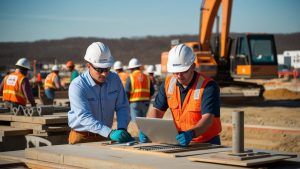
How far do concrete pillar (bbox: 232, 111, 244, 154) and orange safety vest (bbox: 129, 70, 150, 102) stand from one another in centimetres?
926

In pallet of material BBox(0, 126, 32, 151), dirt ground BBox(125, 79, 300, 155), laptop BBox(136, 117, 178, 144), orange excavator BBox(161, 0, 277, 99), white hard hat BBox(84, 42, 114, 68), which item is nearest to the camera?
laptop BBox(136, 117, 178, 144)

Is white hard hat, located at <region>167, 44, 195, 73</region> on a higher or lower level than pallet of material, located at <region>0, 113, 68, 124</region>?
higher

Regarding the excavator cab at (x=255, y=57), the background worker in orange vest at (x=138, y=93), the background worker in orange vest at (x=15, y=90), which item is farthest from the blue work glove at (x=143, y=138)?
the excavator cab at (x=255, y=57)

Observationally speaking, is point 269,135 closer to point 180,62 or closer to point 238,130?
point 180,62

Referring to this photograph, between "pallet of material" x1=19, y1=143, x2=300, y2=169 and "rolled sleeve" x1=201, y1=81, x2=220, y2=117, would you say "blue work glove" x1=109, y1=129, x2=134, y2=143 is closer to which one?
"pallet of material" x1=19, y1=143, x2=300, y2=169

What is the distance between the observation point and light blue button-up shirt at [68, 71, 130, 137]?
6273mm

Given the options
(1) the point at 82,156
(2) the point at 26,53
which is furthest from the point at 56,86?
(2) the point at 26,53

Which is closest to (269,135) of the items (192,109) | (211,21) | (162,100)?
(162,100)

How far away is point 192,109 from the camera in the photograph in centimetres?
602

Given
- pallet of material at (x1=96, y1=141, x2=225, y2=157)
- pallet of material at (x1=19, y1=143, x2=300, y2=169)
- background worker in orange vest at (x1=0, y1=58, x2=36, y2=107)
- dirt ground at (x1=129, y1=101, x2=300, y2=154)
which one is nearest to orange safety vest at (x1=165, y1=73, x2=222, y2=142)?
pallet of material at (x1=96, y1=141, x2=225, y2=157)

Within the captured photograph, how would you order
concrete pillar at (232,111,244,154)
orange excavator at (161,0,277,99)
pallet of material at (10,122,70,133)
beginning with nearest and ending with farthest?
concrete pillar at (232,111,244,154) → pallet of material at (10,122,70,133) → orange excavator at (161,0,277,99)

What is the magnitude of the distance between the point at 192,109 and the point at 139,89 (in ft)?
26.3

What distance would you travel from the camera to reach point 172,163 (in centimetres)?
470

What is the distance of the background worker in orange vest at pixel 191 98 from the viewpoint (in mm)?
5844
